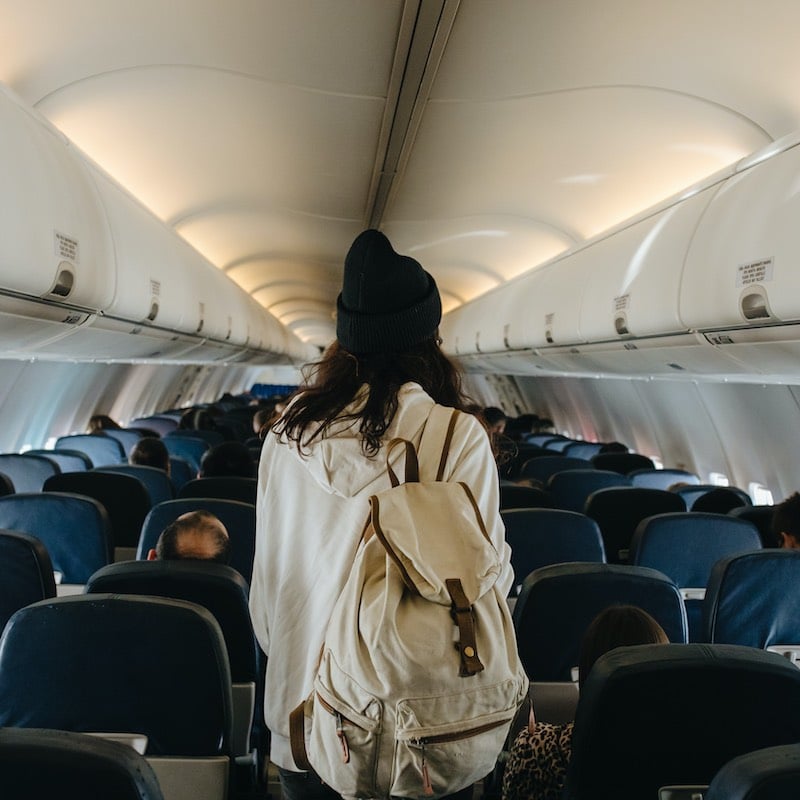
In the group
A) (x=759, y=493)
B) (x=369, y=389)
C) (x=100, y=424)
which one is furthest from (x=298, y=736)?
(x=100, y=424)

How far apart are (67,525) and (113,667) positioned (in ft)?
8.66

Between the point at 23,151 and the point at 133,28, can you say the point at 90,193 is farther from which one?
the point at 23,151

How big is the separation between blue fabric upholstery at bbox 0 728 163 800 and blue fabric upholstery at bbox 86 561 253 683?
5.87 feet

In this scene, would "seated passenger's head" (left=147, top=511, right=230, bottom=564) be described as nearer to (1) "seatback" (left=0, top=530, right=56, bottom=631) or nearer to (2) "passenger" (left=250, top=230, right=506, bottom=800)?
(1) "seatback" (left=0, top=530, right=56, bottom=631)

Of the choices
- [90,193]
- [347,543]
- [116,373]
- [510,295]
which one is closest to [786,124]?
[90,193]

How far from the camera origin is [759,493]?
1048 centimetres

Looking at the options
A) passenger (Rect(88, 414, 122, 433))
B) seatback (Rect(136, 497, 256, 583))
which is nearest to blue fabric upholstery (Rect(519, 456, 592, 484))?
seatback (Rect(136, 497, 256, 583))

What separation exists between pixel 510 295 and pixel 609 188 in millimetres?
3584

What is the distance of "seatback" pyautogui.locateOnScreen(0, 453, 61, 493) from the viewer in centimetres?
808

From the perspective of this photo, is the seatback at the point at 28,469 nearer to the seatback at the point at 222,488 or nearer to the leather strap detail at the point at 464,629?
the seatback at the point at 222,488

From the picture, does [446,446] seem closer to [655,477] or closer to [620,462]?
[655,477]

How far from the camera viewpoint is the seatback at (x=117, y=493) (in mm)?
6660

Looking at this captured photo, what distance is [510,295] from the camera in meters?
11.1

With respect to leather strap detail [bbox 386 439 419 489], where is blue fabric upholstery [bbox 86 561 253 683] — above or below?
below
